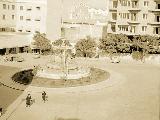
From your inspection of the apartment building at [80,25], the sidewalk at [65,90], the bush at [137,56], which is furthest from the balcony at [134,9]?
the sidewalk at [65,90]

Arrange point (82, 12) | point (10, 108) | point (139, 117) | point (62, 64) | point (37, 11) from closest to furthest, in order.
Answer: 1. point (139, 117)
2. point (10, 108)
3. point (62, 64)
4. point (37, 11)
5. point (82, 12)

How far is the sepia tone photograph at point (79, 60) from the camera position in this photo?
3797 cm

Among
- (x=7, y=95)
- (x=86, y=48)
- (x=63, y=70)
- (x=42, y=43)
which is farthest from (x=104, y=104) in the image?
(x=42, y=43)

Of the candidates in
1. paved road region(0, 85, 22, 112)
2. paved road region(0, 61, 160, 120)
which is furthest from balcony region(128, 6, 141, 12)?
paved road region(0, 85, 22, 112)

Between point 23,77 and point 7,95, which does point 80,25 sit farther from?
point 7,95

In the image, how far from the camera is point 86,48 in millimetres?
77812

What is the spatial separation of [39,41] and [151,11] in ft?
98.3

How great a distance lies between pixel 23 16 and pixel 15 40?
1204 centimetres

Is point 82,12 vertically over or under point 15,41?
over

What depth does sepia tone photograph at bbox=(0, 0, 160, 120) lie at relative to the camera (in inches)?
1495

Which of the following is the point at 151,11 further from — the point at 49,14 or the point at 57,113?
the point at 57,113

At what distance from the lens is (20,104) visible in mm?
39000

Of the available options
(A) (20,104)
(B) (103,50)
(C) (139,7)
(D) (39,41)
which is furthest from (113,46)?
(A) (20,104)

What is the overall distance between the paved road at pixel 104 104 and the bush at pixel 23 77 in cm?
656
